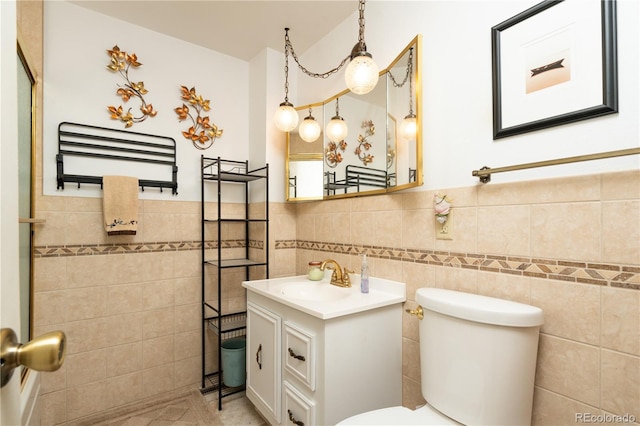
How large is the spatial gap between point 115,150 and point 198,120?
0.58 m

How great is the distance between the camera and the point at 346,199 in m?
1.93

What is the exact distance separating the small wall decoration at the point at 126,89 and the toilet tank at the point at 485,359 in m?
2.09

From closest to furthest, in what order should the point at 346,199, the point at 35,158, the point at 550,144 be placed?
the point at 550,144 → the point at 35,158 → the point at 346,199

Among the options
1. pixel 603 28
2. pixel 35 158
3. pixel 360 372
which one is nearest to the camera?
pixel 603 28

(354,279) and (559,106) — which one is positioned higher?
(559,106)

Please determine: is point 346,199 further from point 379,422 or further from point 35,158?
point 35,158

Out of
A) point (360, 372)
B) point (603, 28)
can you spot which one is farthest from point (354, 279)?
point (603, 28)

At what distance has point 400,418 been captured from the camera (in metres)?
1.07

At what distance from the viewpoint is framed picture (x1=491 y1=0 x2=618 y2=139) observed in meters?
0.94

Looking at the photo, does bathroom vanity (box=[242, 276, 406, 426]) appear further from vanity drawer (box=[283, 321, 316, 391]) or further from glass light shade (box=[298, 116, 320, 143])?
glass light shade (box=[298, 116, 320, 143])

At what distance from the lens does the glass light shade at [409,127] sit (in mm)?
1453

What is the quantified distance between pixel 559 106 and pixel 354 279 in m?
1.23

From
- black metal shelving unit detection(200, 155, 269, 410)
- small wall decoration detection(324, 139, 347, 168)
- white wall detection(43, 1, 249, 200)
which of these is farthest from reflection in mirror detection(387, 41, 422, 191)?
white wall detection(43, 1, 249, 200)

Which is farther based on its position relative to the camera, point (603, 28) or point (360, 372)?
point (360, 372)
